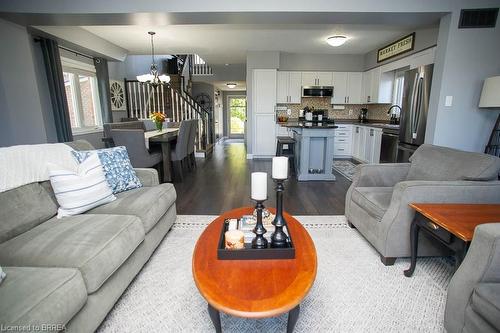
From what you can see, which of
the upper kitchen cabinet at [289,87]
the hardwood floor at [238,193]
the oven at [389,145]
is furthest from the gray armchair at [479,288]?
the upper kitchen cabinet at [289,87]

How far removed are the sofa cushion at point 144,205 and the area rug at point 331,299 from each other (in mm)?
384

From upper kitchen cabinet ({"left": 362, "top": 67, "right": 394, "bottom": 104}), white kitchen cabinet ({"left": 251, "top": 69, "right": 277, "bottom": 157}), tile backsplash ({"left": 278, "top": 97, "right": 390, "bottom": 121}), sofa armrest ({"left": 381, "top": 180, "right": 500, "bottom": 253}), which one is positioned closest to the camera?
sofa armrest ({"left": 381, "top": 180, "right": 500, "bottom": 253})

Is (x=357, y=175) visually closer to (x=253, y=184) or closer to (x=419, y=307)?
(x=419, y=307)

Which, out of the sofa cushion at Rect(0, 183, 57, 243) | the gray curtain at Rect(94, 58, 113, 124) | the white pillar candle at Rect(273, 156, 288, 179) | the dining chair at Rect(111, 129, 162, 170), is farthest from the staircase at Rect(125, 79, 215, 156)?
the white pillar candle at Rect(273, 156, 288, 179)

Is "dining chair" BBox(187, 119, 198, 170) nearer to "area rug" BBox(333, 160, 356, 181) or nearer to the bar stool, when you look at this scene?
the bar stool

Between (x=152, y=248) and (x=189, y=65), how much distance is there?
911 cm

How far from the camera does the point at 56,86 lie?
14.0 ft

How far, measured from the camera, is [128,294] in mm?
1682

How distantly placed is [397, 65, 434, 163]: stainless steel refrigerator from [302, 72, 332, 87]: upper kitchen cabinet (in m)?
2.78

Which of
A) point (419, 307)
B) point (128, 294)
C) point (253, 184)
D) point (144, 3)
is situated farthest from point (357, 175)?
point (144, 3)

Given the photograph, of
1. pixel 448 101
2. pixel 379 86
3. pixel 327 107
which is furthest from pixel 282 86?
pixel 448 101

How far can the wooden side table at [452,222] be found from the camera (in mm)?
1385

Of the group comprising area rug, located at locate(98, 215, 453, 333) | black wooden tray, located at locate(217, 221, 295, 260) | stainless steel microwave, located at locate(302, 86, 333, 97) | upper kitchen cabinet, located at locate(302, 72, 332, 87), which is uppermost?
upper kitchen cabinet, located at locate(302, 72, 332, 87)

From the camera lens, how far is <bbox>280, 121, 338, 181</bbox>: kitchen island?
13.9 ft
